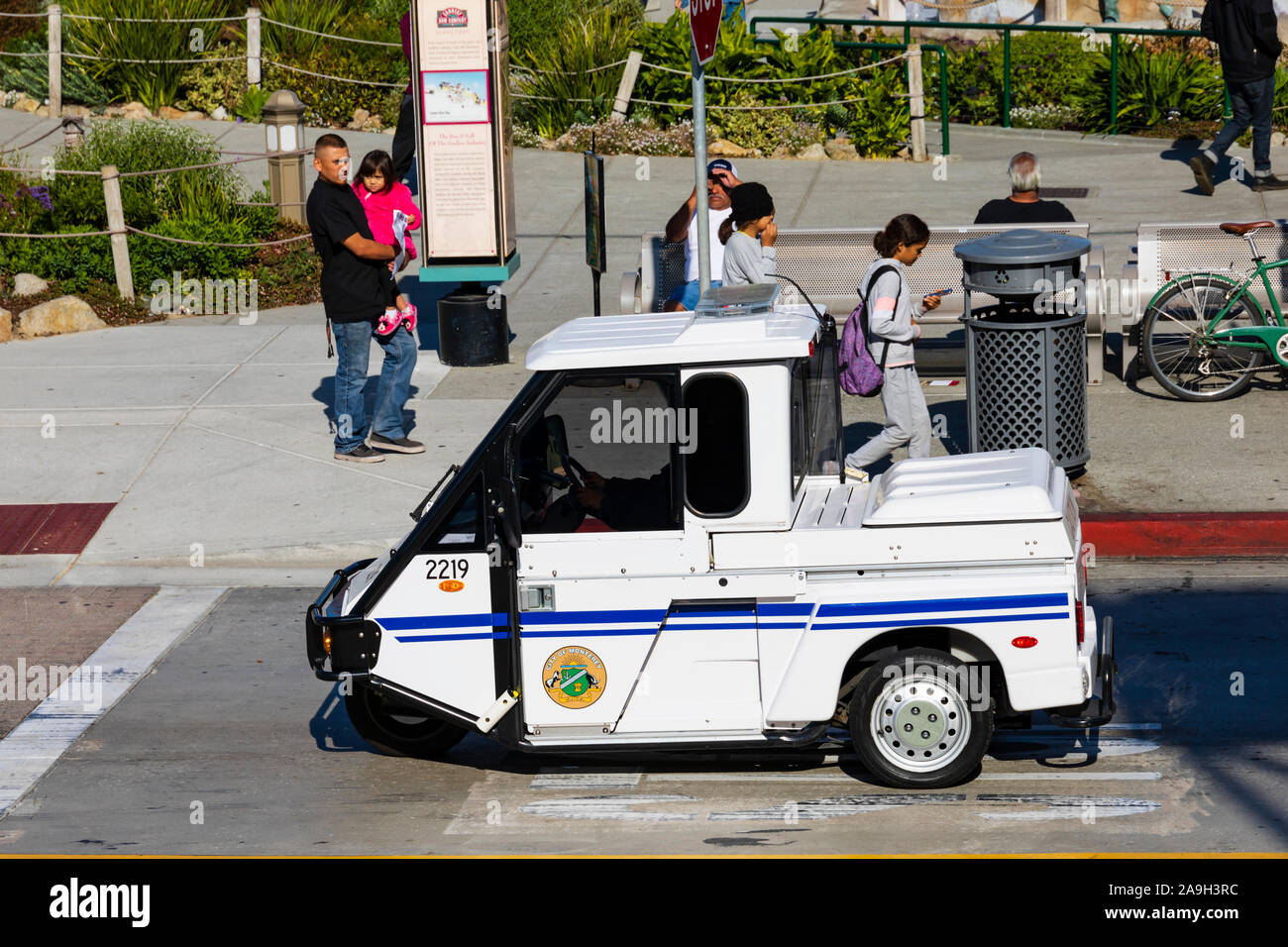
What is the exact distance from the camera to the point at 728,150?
67.9ft

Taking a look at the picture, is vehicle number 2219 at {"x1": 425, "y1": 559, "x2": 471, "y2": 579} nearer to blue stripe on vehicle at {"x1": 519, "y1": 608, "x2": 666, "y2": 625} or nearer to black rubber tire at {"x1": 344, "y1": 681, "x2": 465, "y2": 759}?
blue stripe on vehicle at {"x1": 519, "y1": 608, "x2": 666, "y2": 625}

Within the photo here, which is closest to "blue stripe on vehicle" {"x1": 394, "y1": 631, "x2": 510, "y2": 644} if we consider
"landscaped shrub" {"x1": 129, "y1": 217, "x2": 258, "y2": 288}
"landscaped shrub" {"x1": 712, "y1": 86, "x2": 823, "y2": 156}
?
"landscaped shrub" {"x1": 129, "y1": 217, "x2": 258, "y2": 288}

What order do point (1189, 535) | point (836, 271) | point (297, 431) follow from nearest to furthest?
point (1189, 535) < point (297, 431) < point (836, 271)

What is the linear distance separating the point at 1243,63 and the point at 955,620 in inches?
479

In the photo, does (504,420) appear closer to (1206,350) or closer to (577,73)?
(1206,350)

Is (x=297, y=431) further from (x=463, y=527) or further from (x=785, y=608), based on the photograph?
(x=785, y=608)

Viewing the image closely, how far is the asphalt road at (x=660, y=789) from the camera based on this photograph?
19.9 ft

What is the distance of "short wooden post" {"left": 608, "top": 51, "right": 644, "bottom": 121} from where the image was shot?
2086cm

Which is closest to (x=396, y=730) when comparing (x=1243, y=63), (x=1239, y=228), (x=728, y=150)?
(x=1239, y=228)

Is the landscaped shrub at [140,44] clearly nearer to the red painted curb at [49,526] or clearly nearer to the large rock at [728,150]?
the large rock at [728,150]

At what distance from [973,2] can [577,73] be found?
1129 centimetres

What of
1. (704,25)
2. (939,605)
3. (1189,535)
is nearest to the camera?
(939,605)

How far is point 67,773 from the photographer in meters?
7.01

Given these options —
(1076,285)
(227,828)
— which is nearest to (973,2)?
(1076,285)
